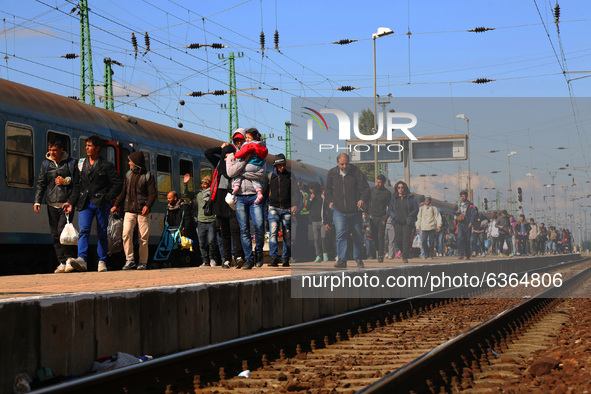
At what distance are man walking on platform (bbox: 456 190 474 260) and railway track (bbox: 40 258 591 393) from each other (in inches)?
495

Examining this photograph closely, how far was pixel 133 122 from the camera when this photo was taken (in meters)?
18.8

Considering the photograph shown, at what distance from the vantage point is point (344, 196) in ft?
49.2

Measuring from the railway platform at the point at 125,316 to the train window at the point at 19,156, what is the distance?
152 inches

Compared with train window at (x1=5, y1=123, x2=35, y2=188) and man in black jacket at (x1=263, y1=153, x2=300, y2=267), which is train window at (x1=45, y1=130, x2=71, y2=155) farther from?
man in black jacket at (x1=263, y1=153, x2=300, y2=267)

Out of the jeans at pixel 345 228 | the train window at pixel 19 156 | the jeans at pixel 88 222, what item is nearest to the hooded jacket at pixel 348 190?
the jeans at pixel 345 228

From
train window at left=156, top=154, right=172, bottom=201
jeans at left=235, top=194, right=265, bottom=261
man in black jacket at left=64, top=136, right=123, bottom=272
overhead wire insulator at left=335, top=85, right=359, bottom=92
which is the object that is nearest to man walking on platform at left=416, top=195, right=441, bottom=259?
train window at left=156, top=154, right=172, bottom=201

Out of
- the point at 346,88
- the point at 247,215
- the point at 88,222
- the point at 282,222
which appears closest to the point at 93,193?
the point at 88,222

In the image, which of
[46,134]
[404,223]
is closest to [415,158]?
[404,223]

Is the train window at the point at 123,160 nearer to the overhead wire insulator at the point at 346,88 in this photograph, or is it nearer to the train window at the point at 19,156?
the train window at the point at 19,156

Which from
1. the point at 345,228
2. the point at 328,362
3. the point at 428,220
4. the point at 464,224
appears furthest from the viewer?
the point at 464,224

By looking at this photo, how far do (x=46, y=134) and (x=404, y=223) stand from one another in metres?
8.40

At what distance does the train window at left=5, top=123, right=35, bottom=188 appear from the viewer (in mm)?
13734

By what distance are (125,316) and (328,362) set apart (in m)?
1.71

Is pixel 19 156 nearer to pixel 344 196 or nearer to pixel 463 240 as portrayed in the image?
pixel 344 196
